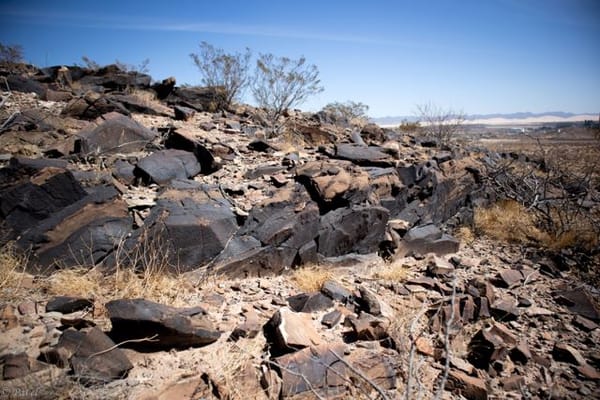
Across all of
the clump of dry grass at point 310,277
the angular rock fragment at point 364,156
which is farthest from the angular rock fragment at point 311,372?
the angular rock fragment at point 364,156

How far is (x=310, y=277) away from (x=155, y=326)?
7.18 feet

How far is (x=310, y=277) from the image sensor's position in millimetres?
4320

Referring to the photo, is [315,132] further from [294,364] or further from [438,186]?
[294,364]

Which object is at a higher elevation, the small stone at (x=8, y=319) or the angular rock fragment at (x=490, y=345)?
the small stone at (x=8, y=319)

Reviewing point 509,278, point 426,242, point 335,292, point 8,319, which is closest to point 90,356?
point 8,319

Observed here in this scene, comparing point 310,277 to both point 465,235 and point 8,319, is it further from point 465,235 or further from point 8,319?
point 465,235

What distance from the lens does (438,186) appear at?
704 cm

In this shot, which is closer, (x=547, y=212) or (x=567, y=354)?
(x=567, y=354)

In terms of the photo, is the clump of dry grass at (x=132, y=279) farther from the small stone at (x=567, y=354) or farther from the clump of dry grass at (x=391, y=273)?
the small stone at (x=567, y=354)

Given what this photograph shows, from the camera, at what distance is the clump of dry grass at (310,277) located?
4.20m

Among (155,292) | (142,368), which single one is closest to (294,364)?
(142,368)

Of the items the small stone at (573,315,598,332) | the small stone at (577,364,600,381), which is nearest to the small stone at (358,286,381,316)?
the small stone at (577,364,600,381)

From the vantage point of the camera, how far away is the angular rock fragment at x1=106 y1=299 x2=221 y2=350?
8.30 feet

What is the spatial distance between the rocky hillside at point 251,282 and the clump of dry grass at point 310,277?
3cm
